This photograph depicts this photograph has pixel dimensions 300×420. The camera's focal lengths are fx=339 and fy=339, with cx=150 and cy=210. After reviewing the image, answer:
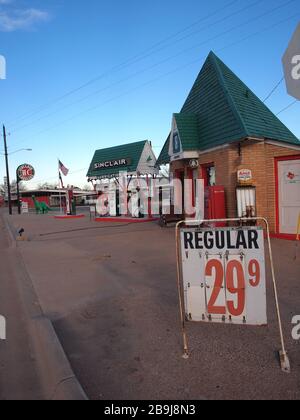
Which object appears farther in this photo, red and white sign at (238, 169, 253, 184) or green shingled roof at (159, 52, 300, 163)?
green shingled roof at (159, 52, 300, 163)

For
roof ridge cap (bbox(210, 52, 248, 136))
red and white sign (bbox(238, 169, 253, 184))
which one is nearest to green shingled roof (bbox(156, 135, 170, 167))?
roof ridge cap (bbox(210, 52, 248, 136))

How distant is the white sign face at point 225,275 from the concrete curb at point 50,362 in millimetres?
1503

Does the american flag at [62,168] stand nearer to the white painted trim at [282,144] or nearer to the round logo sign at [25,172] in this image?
the round logo sign at [25,172]

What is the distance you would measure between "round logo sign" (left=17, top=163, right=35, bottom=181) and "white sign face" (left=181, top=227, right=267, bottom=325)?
136 feet

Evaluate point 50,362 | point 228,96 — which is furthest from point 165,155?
point 50,362

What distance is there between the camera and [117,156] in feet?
79.3

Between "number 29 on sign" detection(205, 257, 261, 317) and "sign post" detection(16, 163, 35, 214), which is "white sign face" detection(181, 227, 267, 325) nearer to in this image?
"number 29 on sign" detection(205, 257, 261, 317)

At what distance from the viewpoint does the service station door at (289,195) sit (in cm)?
1053

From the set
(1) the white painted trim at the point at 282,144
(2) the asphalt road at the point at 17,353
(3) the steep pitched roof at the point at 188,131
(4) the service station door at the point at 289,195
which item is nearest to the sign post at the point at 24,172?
(3) the steep pitched roof at the point at 188,131

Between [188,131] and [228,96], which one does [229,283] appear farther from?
[188,131]

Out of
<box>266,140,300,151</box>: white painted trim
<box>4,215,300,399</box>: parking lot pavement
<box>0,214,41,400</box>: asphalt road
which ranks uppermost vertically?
<box>266,140,300,151</box>: white painted trim

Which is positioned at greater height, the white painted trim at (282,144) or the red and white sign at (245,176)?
the white painted trim at (282,144)

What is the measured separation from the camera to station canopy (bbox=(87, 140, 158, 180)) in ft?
73.9

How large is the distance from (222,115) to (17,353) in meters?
10.7
